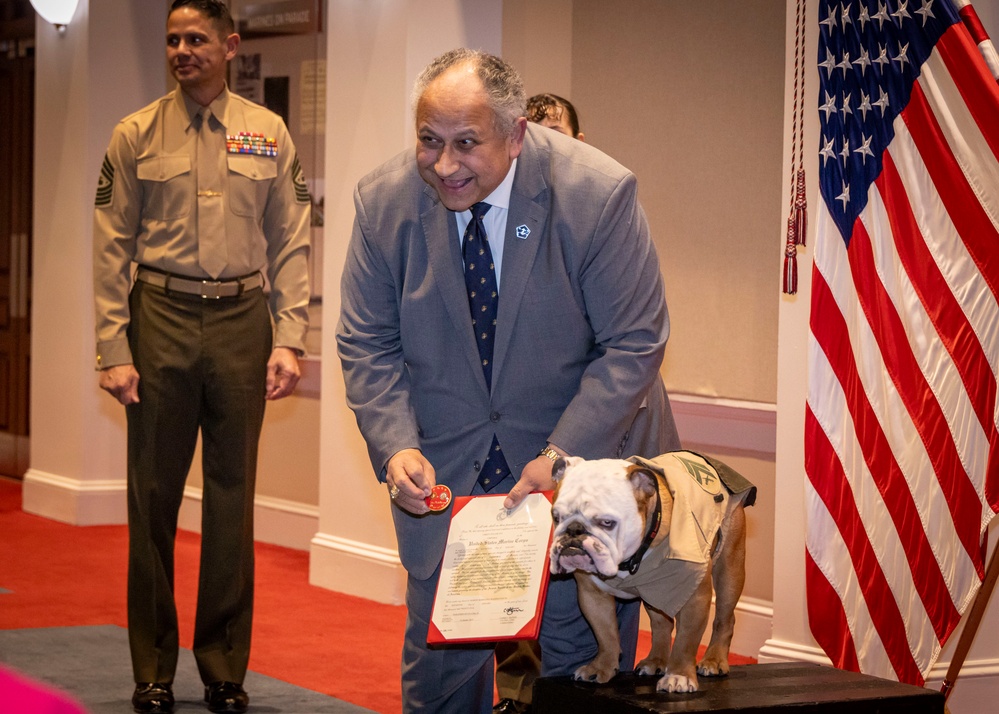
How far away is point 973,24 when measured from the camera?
3.41m

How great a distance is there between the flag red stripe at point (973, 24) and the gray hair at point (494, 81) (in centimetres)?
153

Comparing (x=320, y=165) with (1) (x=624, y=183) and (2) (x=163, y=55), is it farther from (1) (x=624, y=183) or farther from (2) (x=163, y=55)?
(1) (x=624, y=183)

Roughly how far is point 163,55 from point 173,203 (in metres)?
3.58

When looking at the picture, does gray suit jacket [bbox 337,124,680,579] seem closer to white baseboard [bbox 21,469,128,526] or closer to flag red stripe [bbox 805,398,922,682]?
flag red stripe [bbox 805,398,922,682]

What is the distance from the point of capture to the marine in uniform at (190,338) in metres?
3.78

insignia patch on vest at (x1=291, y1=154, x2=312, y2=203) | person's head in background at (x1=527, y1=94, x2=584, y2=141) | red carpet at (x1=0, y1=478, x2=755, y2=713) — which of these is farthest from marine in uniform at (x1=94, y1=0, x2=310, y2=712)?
person's head in background at (x1=527, y1=94, x2=584, y2=141)

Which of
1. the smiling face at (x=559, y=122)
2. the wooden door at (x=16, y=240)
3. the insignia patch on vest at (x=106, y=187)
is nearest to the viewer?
the insignia patch on vest at (x=106, y=187)

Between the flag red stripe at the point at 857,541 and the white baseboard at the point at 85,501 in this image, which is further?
the white baseboard at the point at 85,501

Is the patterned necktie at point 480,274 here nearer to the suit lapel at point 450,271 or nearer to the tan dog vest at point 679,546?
the suit lapel at point 450,271

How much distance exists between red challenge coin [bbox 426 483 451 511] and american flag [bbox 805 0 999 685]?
1.54 metres

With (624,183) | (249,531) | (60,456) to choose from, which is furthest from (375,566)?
(624,183)

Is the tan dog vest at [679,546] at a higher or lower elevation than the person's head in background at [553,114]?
lower

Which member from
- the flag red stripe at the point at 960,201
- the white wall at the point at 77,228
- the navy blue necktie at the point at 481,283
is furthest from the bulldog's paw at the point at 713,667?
the white wall at the point at 77,228

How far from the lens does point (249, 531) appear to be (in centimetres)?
391
